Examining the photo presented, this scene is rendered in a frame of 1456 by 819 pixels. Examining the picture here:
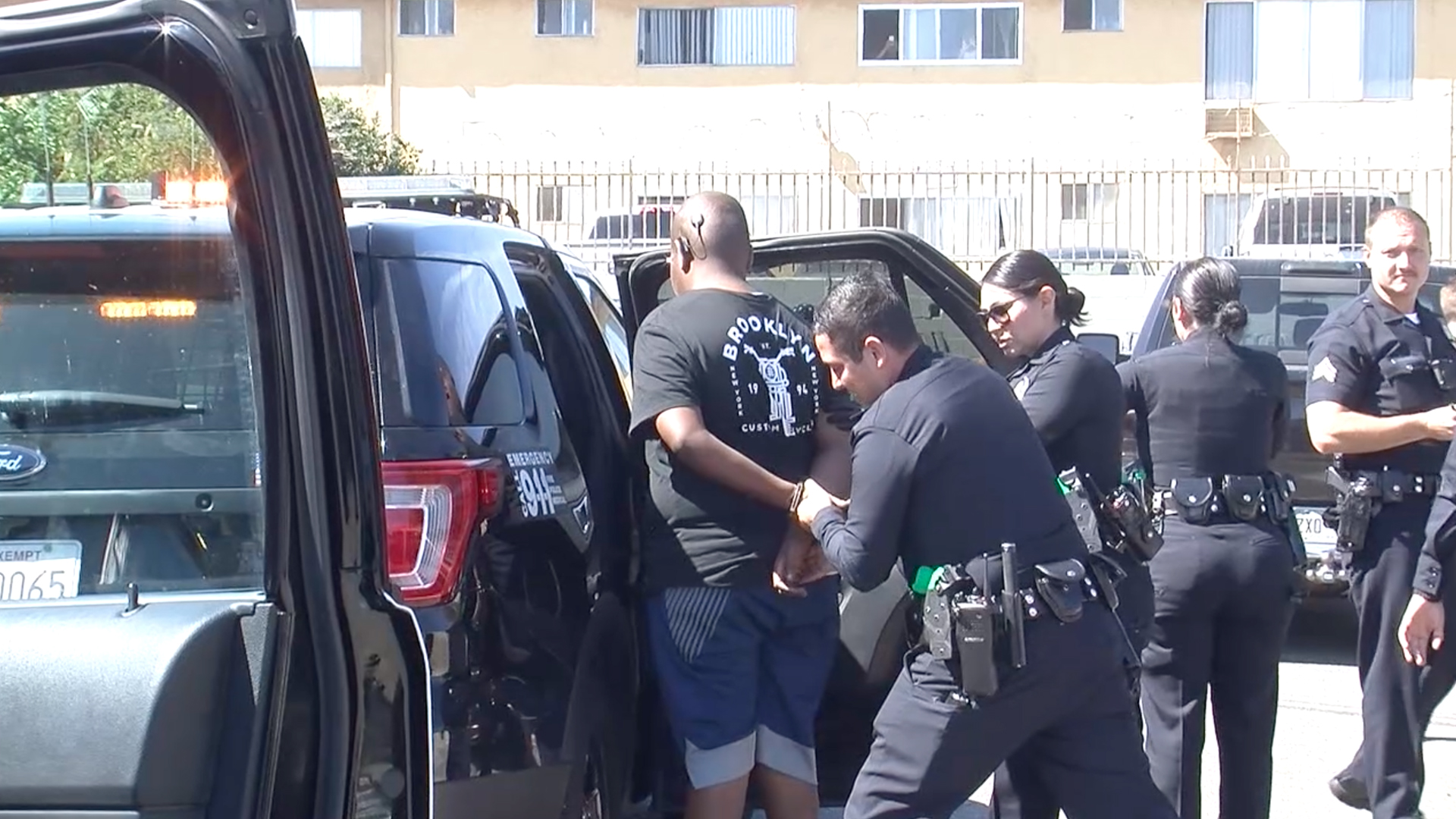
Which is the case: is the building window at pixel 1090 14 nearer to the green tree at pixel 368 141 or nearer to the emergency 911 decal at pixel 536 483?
the green tree at pixel 368 141

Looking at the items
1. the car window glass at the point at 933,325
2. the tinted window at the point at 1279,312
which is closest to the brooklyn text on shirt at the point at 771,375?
the car window glass at the point at 933,325

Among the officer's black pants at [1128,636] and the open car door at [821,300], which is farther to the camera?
the open car door at [821,300]

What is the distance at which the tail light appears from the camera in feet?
9.45

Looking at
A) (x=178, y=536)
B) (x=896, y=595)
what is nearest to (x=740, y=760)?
(x=896, y=595)

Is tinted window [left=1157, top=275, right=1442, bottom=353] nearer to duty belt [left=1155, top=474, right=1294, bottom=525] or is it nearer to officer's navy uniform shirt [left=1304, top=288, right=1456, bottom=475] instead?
officer's navy uniform shirt [left=1304, top=288, right=1456, bottom=475]

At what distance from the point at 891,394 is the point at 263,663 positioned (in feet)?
5.53

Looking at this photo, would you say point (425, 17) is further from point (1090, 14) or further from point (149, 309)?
point (149, 309)

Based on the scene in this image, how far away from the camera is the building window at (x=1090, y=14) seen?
2461cm

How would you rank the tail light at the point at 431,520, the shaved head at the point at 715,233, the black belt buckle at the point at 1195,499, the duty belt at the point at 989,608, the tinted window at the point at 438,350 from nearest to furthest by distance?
the tail light at the point at 431,520 → the tinted window at the point at 438,350 → the duty belt at the point at 989,608 → the shaved head at the point at 715,233 → the black belt buckle at the point at 1195,499

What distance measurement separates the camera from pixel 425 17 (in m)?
25.6

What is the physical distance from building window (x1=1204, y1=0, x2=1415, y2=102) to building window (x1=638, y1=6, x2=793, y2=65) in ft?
20.1

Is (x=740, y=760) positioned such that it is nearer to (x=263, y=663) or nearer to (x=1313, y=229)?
(x=263, y=663)

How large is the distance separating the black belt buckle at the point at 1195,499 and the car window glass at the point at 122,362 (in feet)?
9.55

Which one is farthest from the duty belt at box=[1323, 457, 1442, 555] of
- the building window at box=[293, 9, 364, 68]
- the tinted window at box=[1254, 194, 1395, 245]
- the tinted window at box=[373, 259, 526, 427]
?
the building window at box=[293, 9, 364, 68]
